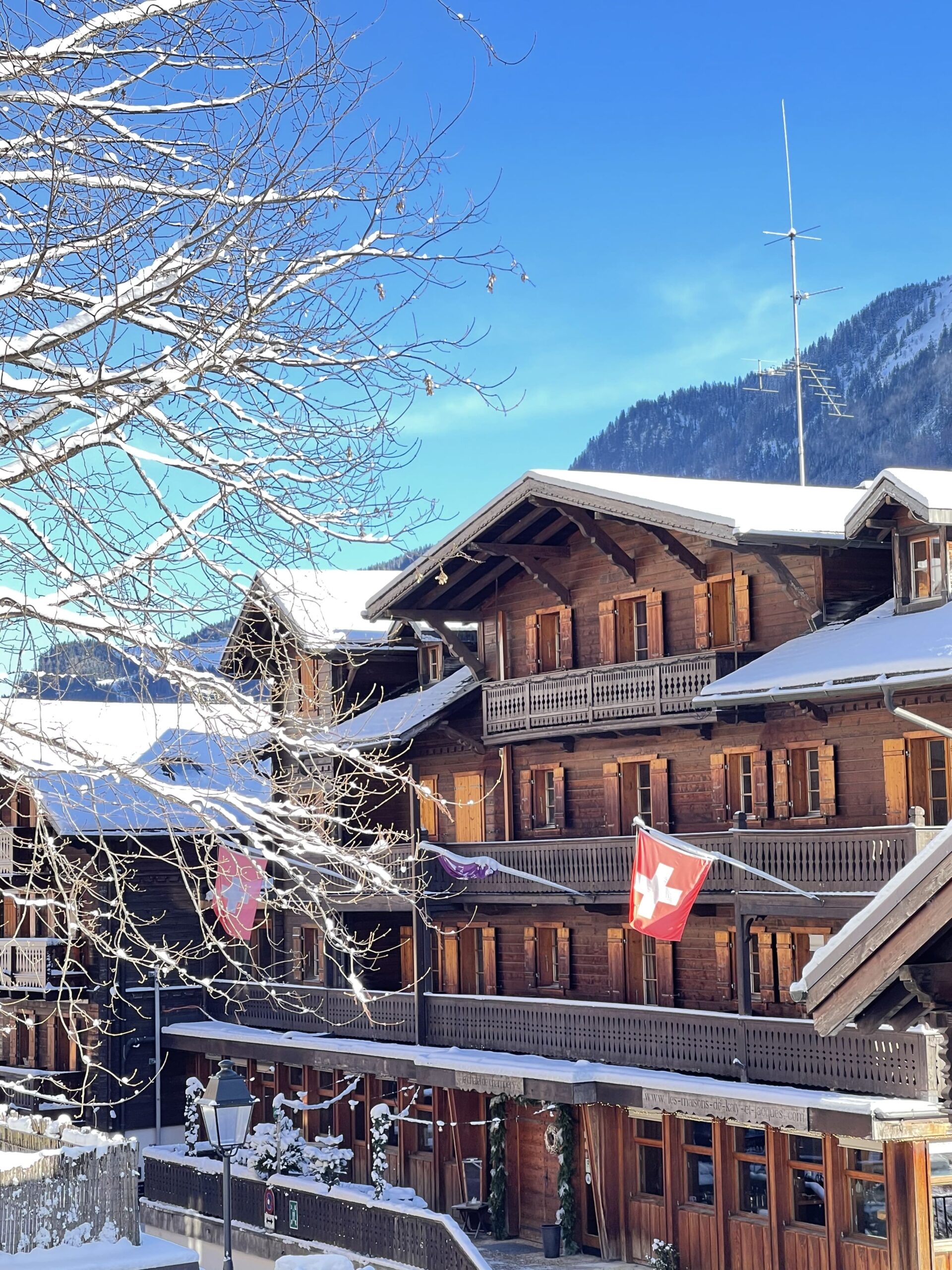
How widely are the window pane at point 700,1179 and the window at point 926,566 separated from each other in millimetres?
10251

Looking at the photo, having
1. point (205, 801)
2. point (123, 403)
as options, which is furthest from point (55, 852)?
point (123, 403)

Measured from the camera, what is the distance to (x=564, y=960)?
3309 centimetres

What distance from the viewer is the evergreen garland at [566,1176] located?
1179 inches

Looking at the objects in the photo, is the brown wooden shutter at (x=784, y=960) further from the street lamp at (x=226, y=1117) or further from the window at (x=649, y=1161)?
the street lamp at (x=226, y=1117)

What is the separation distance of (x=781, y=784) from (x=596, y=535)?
20.8 ft

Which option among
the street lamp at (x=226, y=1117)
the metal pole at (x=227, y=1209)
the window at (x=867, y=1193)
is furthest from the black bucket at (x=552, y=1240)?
the metal pole at (x=227, y=1209)

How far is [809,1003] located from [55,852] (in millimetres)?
4281

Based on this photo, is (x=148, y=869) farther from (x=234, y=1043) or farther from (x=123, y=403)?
(x=123, y=403)

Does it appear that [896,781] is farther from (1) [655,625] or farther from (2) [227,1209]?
(2) [227,1209]

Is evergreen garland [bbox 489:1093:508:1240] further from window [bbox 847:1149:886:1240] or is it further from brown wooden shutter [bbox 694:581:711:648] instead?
brown wooden shutter [bbox 694:581:711:648]

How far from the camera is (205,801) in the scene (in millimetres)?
9391

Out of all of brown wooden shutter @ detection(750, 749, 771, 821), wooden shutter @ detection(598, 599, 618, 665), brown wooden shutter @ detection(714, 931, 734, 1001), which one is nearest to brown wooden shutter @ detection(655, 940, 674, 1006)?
brown wooden shutter @ detection(714, 931, 734, 1001)

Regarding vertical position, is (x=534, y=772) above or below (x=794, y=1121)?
above

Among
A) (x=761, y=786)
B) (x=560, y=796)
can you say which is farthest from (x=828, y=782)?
(x=560, y=796)
